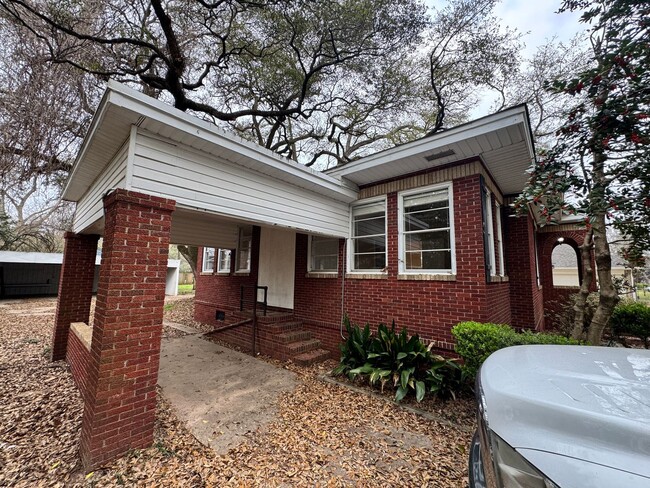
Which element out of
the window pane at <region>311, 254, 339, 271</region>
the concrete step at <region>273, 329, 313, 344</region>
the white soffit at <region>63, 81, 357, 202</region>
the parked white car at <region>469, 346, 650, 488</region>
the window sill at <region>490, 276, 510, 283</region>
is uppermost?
the white soffit at <region>63, 81, 357, 202</region>

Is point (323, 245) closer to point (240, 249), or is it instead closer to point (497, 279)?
point (240, 249)

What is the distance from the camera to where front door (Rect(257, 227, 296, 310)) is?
308 inches

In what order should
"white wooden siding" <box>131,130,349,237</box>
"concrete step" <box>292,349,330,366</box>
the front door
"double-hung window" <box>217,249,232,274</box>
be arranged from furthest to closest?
→ "double-hung window" <box>217,249,232,274</box> < the front door < "concrete step" <box>292,349,330,366</box> < "white wooden siding" <box>131,130,349,237</box>

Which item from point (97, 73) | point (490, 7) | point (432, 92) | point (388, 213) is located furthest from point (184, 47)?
point (490, 7)

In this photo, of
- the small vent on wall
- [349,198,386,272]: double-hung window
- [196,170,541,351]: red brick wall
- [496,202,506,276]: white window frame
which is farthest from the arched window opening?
the small vent on wall

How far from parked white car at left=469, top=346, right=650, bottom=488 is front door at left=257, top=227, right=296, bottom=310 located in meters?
6.42

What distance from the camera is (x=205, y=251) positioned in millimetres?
11547

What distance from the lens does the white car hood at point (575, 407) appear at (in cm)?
101

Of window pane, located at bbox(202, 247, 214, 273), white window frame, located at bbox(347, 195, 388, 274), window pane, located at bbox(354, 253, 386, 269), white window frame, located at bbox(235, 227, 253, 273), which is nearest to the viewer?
white window frame, located at bbox(347, 195, 388, 274)

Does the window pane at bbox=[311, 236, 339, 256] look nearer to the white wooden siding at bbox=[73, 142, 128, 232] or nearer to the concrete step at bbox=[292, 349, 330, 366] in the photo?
the concrete step at bbox=[292, 349, 330, 366]

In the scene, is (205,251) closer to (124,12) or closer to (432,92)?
(124,12)

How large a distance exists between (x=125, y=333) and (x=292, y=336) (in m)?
4.01

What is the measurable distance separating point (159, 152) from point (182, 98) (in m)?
5.87

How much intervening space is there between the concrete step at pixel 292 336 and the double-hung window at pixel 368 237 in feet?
6.40
